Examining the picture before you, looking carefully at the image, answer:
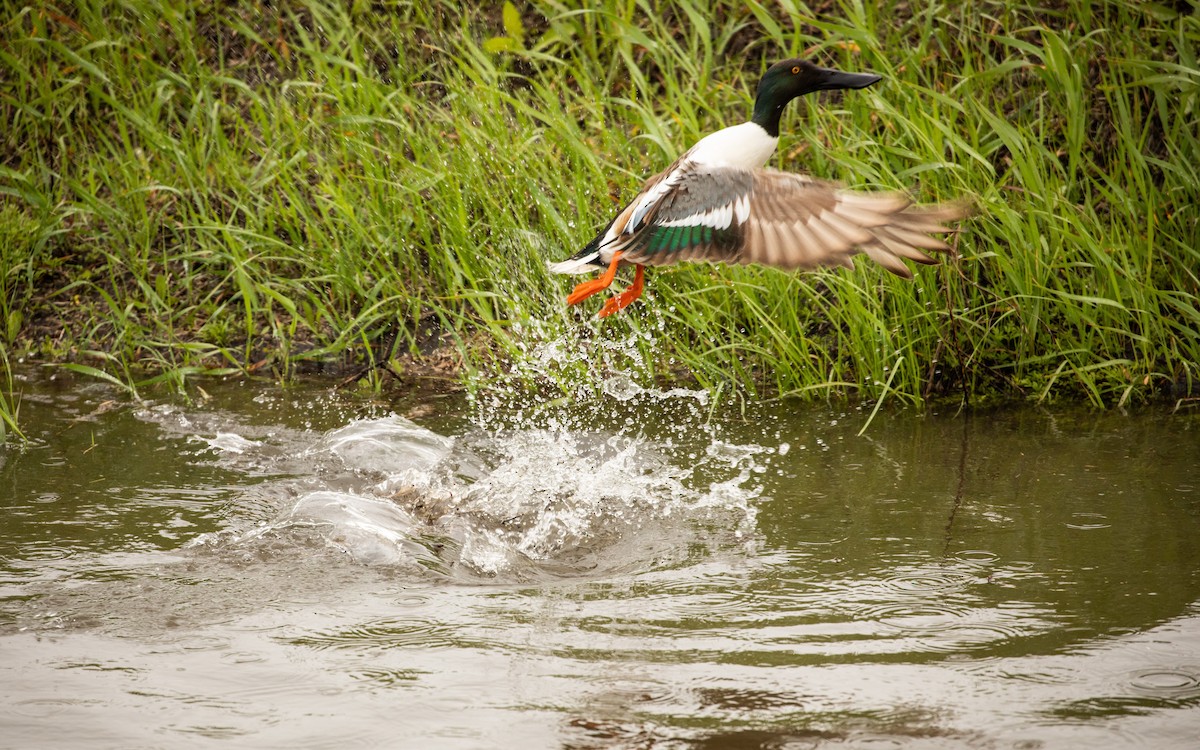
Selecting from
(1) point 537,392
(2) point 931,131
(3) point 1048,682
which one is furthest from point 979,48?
(3) point 1048,682

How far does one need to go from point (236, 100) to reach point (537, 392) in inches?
105

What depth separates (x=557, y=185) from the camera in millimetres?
5074

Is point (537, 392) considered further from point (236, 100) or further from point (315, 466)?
point (236, 100)

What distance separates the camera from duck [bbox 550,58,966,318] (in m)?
3.18

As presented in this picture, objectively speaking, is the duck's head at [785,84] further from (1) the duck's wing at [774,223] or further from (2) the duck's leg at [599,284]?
(2) the duck's leg at [599,284]

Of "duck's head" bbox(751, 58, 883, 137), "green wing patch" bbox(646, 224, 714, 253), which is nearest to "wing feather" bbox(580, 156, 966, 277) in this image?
"green wing patch" bbox(646, 224, 714, 253)

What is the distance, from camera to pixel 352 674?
2697 mm

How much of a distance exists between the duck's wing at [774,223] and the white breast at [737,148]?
0.28 ft

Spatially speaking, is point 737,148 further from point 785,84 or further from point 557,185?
point 557,185

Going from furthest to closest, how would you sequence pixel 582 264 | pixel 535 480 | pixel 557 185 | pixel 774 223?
pixel 557 185
pixel 535 480
pixel 582 264
pixel 774 223

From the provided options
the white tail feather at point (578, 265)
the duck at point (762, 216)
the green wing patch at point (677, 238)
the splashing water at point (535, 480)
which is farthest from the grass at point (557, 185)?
the green wing patch at point (677, 238)

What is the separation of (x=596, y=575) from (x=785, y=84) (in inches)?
64.9

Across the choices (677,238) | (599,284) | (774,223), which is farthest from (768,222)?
(599,284)

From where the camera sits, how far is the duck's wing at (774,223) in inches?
125
